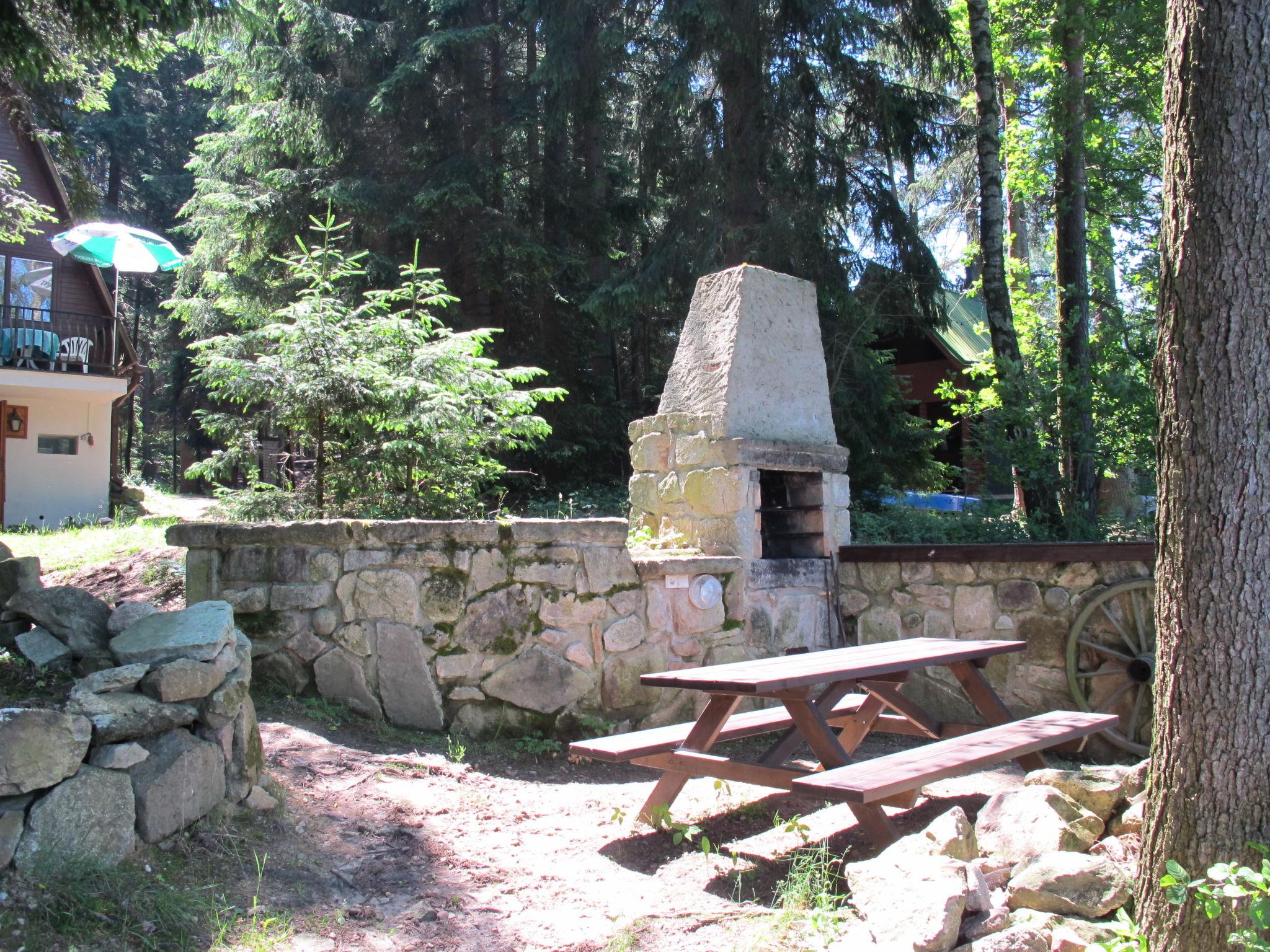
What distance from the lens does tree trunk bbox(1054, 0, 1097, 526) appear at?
303 inches

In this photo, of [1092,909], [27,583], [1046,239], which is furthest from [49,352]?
[1046,239]

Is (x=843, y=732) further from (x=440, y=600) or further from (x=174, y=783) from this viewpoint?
(x=174, y=783)

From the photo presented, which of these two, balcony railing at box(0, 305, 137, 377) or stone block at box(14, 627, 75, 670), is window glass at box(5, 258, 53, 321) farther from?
stone block at box(14, 627, 75, 670)

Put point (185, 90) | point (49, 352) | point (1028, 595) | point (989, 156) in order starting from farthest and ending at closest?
point (185, 90)
point (49, 352)
point (989, 156)
point (1028, 595)

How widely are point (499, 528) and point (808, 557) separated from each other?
2.28 m

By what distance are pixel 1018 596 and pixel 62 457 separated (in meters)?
Result: 15.6

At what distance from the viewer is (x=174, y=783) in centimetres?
326

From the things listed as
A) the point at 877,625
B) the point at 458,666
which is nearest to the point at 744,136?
the point at 877,625

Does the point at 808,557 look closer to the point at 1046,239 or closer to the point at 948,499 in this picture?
the point at 948,499

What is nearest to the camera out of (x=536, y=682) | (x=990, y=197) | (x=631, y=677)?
(x=536, y=682)

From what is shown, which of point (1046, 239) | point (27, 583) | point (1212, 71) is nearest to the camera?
point (1212, 71)

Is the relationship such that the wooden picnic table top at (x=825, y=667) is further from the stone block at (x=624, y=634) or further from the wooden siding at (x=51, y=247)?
the wooden siding at (x=51, y=247)

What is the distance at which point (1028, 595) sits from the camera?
5742 millimetres

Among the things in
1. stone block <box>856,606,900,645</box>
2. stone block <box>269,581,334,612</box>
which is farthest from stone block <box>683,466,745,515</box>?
stone block <box>269,581,334,612</box>
